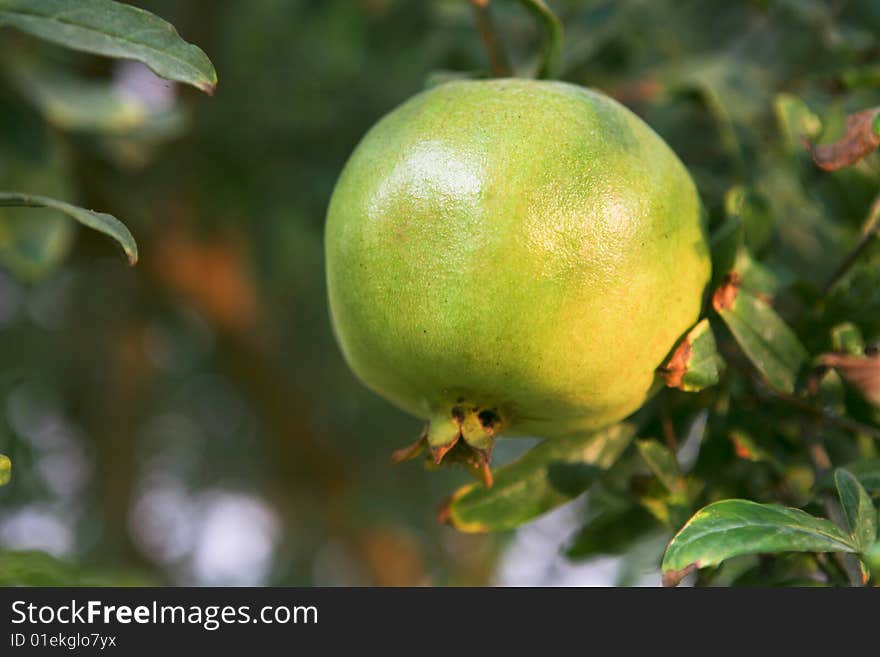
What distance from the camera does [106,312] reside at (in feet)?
13.4

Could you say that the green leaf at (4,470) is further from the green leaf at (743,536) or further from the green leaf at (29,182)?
the green leaf at (29,182)

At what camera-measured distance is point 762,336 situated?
3.73 feet

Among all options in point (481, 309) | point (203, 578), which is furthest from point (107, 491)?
point (481, 309)

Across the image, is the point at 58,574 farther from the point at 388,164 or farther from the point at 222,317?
the point at 222,317

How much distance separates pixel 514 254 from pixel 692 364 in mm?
247

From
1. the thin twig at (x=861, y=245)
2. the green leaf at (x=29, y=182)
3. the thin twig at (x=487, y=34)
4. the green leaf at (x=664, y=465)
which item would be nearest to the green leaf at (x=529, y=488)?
the green leaf at (x=664, y=465)

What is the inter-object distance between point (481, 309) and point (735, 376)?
20.8 inches

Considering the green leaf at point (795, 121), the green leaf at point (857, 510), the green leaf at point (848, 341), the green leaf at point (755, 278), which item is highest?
the green leaf at point (795, 121)

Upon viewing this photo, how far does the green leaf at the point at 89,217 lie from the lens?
0.90 m

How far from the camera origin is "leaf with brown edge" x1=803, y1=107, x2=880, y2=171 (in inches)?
41.6

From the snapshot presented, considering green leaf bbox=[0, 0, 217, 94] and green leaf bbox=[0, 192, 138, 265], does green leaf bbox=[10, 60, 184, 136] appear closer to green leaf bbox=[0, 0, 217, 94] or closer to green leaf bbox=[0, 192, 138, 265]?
green leaf bbox=[0, 0, 217, 94]

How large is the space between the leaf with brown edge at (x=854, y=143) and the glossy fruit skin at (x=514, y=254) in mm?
204

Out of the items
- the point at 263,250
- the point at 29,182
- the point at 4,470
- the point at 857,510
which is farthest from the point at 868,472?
the point at 263,250

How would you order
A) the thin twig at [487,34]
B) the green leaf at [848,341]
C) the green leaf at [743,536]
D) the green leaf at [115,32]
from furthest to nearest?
the thin twig at [487,34], the green leaf at [848,341], the green leaf at [115,32], the green leaf at [743,536]
